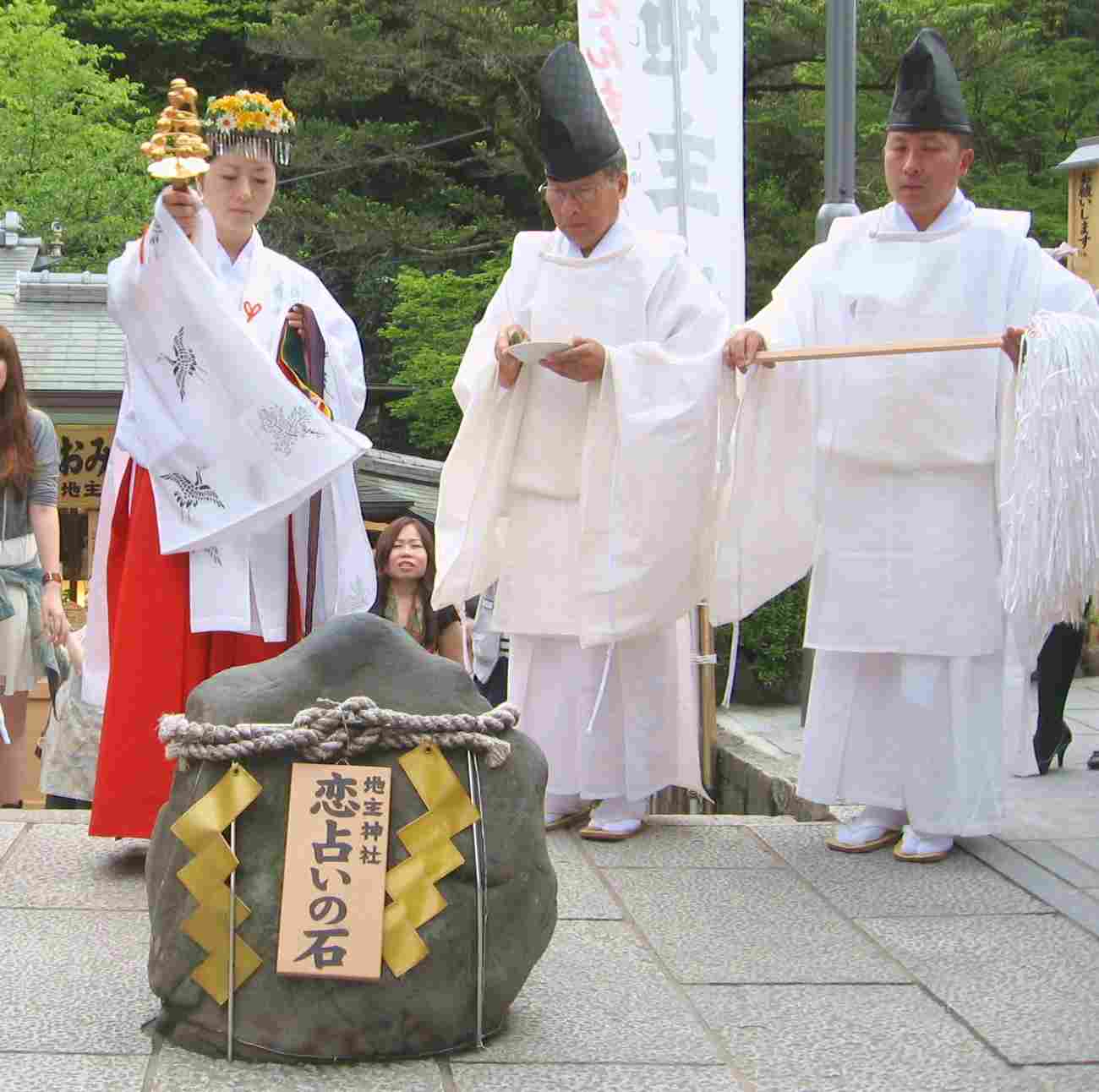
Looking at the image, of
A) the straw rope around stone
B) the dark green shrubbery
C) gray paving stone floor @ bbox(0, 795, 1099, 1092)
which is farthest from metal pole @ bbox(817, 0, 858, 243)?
the straw rope around stone

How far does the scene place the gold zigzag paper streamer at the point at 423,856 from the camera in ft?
9.20

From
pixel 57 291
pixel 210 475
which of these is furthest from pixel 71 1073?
pixel 57 291

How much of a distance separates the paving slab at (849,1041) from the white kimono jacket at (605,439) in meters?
1.47

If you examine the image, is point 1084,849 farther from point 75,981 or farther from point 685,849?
point 75,981

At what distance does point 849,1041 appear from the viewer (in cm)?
300

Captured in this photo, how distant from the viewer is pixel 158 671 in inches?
164

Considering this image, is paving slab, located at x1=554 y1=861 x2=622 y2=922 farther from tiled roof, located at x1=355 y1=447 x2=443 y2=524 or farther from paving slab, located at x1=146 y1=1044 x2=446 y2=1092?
tiled roof, located at x1=355 y1=447 x2=443 y2=524

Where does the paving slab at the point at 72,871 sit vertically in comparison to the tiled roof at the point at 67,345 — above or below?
below

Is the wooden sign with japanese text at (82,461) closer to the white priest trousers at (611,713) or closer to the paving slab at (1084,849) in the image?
the white priest trousers at (611,713)

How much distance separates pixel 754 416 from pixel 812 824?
1.24 m

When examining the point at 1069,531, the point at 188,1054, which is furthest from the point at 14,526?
the point at 1069,531

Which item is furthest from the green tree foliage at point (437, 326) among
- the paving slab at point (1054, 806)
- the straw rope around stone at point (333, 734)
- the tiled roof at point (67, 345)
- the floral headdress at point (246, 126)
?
the straw rope around stone at point (333, 734)

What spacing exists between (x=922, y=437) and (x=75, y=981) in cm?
251

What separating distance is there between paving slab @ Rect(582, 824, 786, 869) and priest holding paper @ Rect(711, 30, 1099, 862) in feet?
0.85
